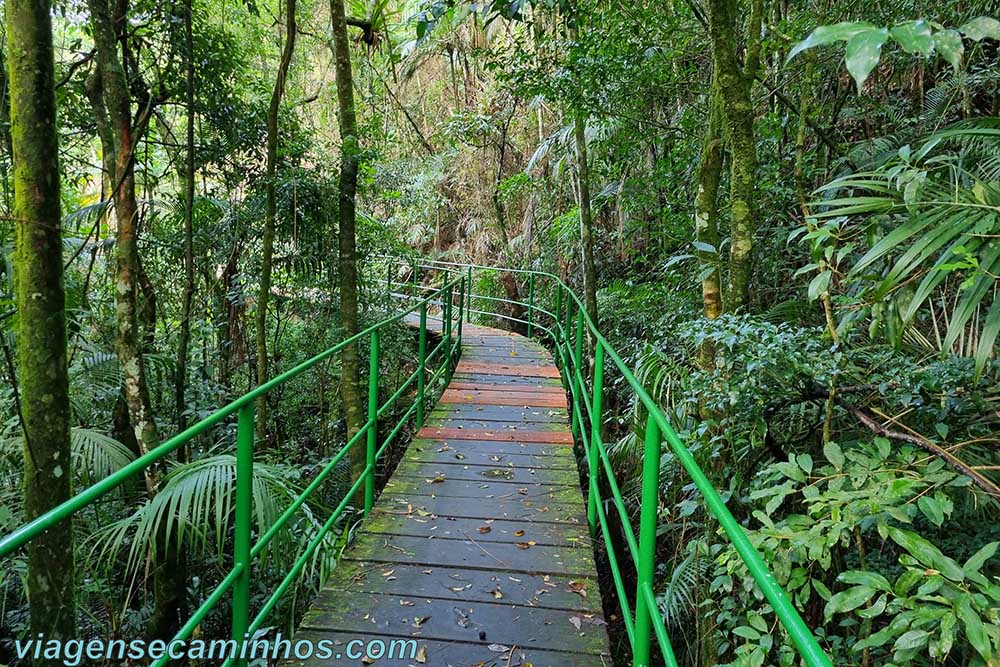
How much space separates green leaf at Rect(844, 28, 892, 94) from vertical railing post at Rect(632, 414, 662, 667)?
1037mm

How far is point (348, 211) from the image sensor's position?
5.26 m

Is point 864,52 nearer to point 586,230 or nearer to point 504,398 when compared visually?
point 504,398

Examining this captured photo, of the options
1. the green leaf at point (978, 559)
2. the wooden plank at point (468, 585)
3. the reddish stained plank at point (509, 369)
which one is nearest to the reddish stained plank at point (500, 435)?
the wooden plank at point (468, 585)

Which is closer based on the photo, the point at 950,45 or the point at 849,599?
the point at 950,45

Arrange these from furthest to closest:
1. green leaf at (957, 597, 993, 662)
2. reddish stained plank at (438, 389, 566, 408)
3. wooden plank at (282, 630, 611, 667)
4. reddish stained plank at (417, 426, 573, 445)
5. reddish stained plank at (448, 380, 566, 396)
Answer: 1. reddish stained plank at (448, 380, 566, 396)
2. reddish stained plank at (438, 389, 566, 408)
3. reddish stained plank at (417, 426, 573, 445)
4. wooden plank at (282, 630, 611, 667)
5. green leaf at (957, 597, 993, 662)

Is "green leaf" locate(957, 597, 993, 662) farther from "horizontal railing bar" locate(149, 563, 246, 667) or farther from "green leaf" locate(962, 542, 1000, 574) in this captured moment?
"horizontal railing bar" locate(149, 563, 246, 667)

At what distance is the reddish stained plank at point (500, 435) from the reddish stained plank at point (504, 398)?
821mm

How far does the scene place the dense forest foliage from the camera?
1986mm

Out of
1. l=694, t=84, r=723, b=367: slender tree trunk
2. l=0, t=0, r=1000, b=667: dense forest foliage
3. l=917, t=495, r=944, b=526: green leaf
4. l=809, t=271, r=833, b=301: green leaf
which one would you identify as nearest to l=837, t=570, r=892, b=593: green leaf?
l=0, t=0, r=1000, b=667: dense forest foliage

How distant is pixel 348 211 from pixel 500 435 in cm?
232

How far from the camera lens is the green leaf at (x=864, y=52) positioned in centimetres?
101

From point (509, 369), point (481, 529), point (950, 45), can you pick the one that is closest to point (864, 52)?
point (950, 45)

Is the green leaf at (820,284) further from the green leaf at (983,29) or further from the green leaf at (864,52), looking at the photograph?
the green leaf at (864,52)

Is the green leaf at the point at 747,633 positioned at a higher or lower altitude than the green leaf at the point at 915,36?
lower
